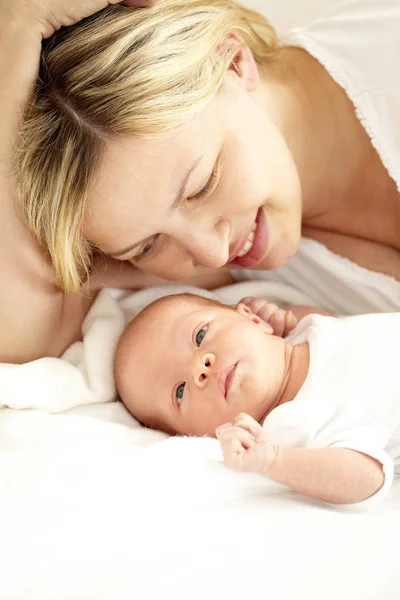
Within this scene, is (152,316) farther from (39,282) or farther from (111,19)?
(111,19)

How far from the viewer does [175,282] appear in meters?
1.75

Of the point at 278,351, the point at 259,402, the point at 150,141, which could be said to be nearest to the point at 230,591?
the point at 259,402

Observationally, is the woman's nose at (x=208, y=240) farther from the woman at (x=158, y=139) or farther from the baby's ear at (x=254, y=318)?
the baby's ear at (x=254, y=318)

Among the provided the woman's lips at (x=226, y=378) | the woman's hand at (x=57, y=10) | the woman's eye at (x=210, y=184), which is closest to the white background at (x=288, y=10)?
the woman's hand at (x=57, y=10)

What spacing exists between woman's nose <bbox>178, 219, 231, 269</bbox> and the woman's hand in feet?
1.40

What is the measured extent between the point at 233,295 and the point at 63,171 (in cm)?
60

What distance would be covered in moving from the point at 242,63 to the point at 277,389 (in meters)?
0.66

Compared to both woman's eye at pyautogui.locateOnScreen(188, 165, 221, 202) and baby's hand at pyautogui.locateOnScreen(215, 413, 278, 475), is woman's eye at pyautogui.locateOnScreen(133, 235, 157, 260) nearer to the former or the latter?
woman's eye at pyautogui.locateOnScreen(188, 165, 221, 202)

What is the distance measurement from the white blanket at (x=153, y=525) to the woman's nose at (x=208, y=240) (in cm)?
36

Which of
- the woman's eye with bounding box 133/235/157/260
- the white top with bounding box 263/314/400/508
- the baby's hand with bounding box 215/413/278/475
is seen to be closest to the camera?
the baby's hand with bounding box 215/413/278/475

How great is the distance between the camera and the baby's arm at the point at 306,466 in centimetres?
114

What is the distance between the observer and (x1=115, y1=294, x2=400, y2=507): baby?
3.82 feet

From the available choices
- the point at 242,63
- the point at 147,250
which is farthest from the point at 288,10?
the point at 147,250

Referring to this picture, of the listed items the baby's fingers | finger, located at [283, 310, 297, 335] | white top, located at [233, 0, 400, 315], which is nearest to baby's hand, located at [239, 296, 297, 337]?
finger, located at [283, 310, 297, 335]
